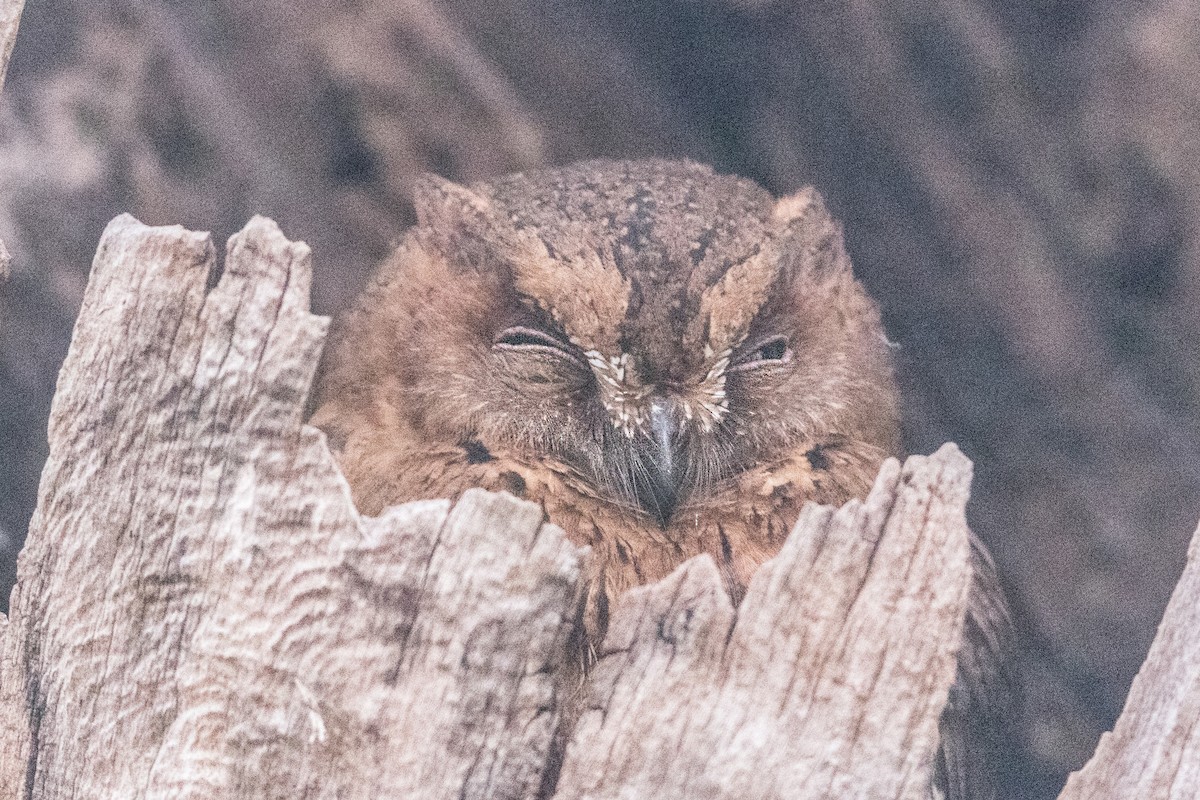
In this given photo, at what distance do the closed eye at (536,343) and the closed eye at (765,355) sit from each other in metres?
0.26

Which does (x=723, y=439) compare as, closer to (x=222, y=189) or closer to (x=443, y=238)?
(x=443, y=238)

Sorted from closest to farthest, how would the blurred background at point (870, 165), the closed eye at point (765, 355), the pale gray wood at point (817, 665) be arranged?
the pale gray wood at point (817, 665) < the blurred background at point (870, 165) < the closed eye at point (765, 355)

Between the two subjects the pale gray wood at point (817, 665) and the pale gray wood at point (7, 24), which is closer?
the pale gray wood at point (817, 665)

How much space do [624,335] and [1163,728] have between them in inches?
33.7

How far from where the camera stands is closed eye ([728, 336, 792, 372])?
1.69m

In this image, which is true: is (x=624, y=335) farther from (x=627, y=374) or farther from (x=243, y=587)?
(x=243, y=587)

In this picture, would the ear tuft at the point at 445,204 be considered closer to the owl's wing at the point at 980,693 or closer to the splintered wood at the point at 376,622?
the splintered wood at the point at 376,622

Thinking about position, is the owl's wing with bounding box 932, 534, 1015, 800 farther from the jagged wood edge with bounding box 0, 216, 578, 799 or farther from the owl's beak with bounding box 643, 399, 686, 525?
the jagged wood edge with bounding box 0, 216, 578, 799

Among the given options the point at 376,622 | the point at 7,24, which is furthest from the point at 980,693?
the point at 7,24

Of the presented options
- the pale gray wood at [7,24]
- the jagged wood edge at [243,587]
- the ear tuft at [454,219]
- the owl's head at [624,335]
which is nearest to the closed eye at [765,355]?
the owl's head at [624,335]

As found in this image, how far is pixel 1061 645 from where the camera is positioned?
5.82 feet

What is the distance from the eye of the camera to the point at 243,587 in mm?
1234

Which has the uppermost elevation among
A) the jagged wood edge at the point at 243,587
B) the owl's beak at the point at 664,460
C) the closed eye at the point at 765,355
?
the closed eye at the point at 765,355

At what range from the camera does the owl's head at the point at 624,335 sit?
1.59 m
